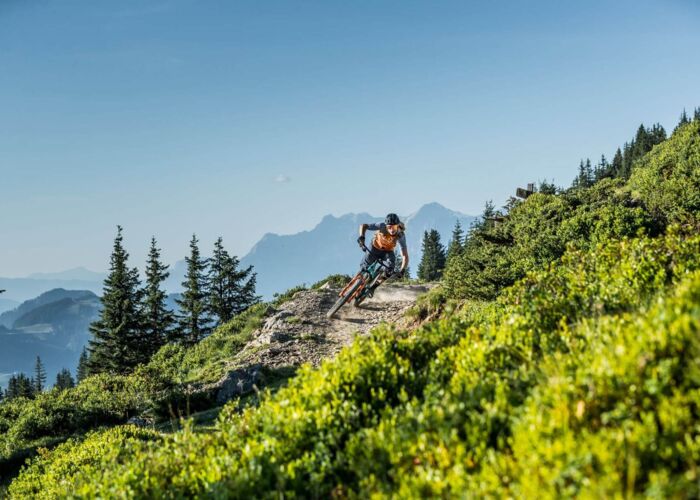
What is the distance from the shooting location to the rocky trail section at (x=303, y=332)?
15.8 metres

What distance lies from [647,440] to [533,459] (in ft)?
2.57

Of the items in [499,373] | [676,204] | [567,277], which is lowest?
[499,373]

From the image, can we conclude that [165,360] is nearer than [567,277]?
No

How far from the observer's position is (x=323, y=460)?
4.61 m

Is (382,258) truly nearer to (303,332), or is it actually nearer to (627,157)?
(303,332)

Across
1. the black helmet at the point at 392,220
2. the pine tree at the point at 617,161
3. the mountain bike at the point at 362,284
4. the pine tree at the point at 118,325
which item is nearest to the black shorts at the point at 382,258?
the mountain bike at the point at 362,284

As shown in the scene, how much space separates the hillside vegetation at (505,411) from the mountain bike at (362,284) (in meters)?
10.7

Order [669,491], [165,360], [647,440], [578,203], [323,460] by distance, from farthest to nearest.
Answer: [165,360] → [578,203] → [323,460] → [647,440] → [669,491]

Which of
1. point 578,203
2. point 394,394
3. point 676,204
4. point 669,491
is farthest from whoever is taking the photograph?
point 578,203

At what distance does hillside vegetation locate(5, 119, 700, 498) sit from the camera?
3254 mm

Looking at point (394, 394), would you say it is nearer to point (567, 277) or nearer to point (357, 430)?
point (357, 430)

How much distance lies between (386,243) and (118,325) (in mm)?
36846

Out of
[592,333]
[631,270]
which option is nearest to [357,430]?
[592,333]

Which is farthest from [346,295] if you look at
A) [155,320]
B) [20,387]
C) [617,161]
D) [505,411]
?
[617,161]
